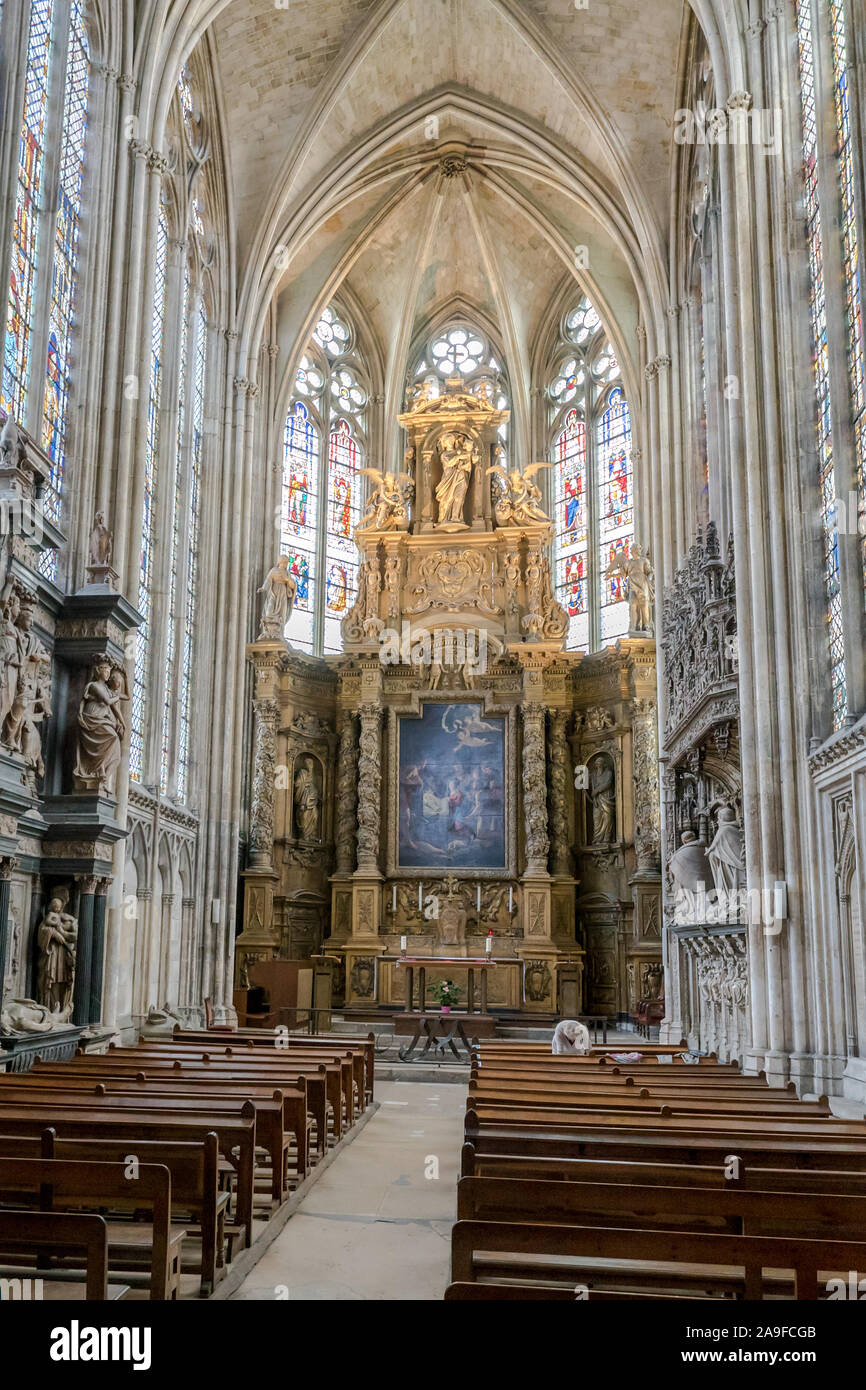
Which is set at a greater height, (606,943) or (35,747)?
(35,747)

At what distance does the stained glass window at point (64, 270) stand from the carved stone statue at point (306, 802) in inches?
476

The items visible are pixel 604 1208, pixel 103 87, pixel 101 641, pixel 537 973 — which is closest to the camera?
pixel 604 1208

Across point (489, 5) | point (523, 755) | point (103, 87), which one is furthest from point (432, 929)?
point (489, 5)

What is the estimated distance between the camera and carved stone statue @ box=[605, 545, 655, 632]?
25141 millimetres

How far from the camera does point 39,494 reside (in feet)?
41.2

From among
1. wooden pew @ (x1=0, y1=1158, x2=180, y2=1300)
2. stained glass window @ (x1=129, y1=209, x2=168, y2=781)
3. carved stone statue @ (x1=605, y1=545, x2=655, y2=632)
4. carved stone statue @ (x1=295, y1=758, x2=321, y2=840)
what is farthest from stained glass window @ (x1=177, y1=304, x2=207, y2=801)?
wooden pew @ (x1=0, y1=1158, x2=180, y2=1300)

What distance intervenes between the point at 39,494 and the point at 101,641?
1864mm

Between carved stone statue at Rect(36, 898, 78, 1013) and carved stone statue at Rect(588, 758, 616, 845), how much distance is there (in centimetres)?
1481

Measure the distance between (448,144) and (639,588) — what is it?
1187 cm

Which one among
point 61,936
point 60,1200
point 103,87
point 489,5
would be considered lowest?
point 60,1200

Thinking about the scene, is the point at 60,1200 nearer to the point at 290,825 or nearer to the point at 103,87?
the point at 103,87

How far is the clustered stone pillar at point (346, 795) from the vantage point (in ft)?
85.0

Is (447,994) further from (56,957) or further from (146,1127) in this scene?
(146,1127)

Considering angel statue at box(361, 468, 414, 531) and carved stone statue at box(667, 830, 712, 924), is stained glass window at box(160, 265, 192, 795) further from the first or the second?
carved stone statue at box(667, 830, 712, 924)
